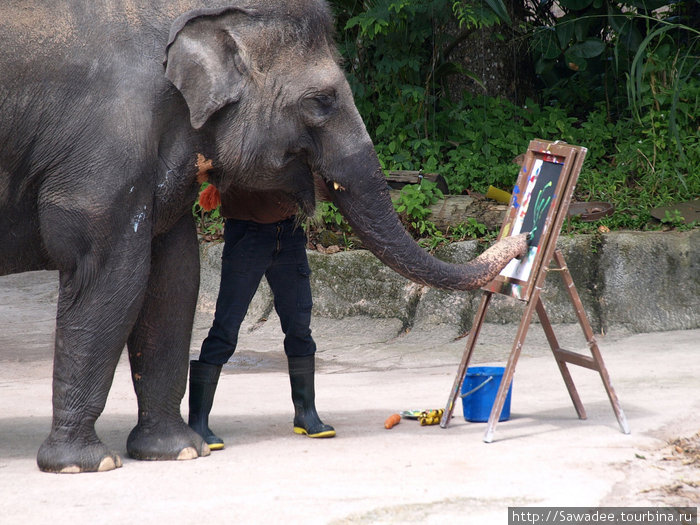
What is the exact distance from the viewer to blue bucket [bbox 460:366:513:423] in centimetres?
520

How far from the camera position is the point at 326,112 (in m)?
4.45

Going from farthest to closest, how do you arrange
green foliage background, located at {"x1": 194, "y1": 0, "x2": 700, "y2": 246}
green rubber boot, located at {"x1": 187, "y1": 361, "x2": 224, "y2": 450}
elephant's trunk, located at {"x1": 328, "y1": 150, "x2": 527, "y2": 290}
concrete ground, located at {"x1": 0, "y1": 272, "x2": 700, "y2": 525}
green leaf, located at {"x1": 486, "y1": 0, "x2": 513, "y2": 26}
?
1. green foliage background, located at {"x1": 194, "y1": 0, "x2": 700, "y2": 246}
2. green leaf, located at {"x1": 486, "y1": 0, "x2": 513, "y2": 26}
3. green rubber boot, located at {"x1": 187, "y1": 361, "x2": 224, "y2": 450}
4. elephant's trunk, located at {"x1": 328, "y1": 150, "x2": 527, "y2": 290}
5. concrete ground, located at {"x1": 0, "y1": 272, "x2": 700, "y2": 525}

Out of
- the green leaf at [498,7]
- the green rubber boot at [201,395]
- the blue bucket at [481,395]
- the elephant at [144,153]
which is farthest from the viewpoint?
the green leaf at [498,7]

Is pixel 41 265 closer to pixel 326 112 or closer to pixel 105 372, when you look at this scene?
pixel 105 372

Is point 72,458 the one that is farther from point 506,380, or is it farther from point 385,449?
point 506,380

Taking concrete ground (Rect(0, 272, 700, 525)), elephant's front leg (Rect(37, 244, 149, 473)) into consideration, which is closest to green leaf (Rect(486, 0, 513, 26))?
concrete ground (Rect(0, 272, 700, 525))

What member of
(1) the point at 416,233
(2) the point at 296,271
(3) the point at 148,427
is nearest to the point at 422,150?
(1) the point at 416,233

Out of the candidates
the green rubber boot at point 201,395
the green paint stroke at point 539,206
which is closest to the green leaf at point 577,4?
the green paint stroke at point 539,206

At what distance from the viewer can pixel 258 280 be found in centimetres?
491

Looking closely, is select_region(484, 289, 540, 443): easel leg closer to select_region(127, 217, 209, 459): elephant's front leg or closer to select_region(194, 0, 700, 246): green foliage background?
select_region(127, 217, 209, 459): elephant's front leg

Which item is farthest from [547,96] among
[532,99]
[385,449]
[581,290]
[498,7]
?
[385,449]

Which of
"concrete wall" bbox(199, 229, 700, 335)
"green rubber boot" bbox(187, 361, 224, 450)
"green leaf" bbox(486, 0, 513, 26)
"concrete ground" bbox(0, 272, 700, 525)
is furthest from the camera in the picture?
"green leaf" bbox(486, 0, 513, 26)

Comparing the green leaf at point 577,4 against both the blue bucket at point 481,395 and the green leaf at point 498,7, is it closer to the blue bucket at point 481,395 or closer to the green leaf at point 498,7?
the green leaf at point 498,7

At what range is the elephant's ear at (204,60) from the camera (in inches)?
163
